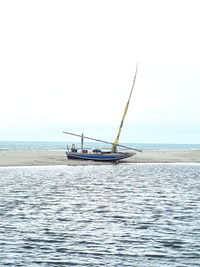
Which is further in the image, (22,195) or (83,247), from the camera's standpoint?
(22,195)

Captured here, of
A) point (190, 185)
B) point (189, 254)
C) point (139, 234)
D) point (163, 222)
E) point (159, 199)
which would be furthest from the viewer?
point (190, 185)

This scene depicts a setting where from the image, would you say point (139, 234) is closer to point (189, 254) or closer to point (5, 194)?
point (189, 254)

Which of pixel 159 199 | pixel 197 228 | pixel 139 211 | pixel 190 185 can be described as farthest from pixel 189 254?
pixel 190 185

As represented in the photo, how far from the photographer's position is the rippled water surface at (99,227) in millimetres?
16048

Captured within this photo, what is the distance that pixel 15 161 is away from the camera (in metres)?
70.9

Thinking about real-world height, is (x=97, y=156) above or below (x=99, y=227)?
above

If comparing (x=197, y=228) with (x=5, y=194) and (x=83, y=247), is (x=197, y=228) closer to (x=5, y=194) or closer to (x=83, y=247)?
(x=83, y=247)

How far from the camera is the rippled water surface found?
16.0 metres

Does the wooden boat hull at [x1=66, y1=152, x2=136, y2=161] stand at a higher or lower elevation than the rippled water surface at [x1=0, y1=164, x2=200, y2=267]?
higher

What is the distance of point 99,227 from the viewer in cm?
2120

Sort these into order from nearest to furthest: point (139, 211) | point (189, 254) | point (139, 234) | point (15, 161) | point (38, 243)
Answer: point (189, 254) → point (38, 243) → point (139, 234) → point (139, 211) → point (15, 161)

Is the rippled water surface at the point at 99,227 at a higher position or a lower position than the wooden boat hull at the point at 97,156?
lower

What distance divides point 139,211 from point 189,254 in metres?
8.95

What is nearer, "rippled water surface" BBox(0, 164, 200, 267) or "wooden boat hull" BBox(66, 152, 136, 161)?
"rippled water surface" BBox(0, 164, 200, 267)
